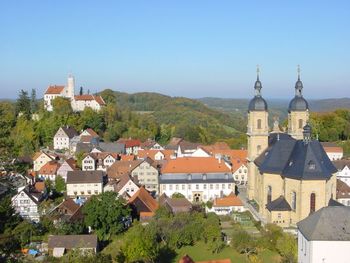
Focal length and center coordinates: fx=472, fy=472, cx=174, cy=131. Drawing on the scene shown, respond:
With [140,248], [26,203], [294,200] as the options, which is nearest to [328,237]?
[294,200]

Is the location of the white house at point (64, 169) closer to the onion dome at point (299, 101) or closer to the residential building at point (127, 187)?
the residential building at point (127, 187)

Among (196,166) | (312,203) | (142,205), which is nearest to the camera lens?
(312,203)

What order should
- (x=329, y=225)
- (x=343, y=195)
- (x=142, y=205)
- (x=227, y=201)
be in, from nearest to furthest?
(x=329, y=225) → (x=142, y=205) → (x=227, y=201) → (x=343, y=195)

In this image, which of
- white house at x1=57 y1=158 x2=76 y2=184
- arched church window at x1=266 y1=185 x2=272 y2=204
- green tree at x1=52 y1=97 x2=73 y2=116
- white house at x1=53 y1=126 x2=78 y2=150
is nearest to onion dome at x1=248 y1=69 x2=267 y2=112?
arched church window at x1=266 y1=185 x2=272 y2=204

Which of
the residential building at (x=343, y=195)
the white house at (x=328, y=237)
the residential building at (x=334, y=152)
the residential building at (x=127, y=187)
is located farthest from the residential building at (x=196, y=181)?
→ the residential building at (x=334, y=152)

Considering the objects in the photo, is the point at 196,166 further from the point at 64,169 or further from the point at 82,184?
Answer: the point at 64,169

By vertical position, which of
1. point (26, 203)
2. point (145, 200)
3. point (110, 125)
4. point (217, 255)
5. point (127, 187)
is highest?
point (110, 125)

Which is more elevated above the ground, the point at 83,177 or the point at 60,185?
the point at 83,177
